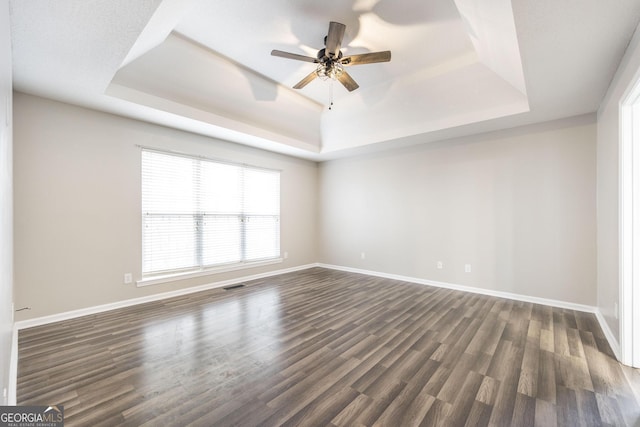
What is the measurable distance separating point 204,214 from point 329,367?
11.1ft

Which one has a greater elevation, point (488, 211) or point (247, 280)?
point (488, 211)

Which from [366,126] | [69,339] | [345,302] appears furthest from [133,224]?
[366,126]

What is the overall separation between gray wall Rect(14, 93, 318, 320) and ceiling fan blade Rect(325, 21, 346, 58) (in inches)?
109

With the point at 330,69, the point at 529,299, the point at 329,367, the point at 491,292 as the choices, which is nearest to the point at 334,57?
the point at 330,69

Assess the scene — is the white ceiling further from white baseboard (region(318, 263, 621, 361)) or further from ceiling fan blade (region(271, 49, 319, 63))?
white baseboard (region(318, 263, 621, 361))

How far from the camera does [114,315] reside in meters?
3.29

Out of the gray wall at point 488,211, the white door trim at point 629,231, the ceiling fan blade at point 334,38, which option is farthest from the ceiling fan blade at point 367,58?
the gray wall at point 488,211

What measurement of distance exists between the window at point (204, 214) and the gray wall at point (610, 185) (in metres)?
4.94

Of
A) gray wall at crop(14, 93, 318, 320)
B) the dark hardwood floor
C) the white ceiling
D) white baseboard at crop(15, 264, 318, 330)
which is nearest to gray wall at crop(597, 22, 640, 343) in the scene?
the white ceiling

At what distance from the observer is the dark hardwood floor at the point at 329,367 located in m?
1.69

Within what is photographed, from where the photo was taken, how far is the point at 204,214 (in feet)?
14.9

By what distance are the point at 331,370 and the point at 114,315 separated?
9.50 feet

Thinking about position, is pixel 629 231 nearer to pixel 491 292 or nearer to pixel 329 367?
pixel 491 292

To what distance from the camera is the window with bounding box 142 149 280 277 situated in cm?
397
